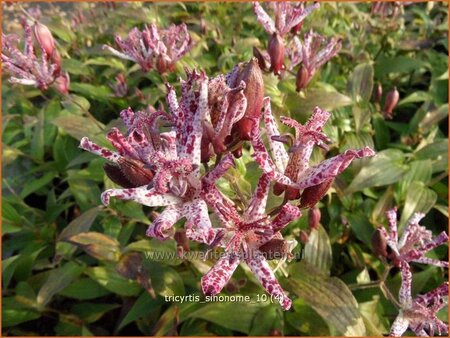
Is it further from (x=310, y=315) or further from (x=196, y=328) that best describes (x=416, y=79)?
(x=196, y=328)

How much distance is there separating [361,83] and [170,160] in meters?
1.19

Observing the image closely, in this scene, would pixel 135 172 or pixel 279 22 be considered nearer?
pixel 135 172

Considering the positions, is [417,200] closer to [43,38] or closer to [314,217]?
[314,217]

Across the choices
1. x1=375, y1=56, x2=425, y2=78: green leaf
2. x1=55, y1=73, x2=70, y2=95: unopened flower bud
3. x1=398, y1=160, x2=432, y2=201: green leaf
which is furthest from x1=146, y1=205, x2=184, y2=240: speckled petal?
x1=375, y1=56, x2=425, y2=78: green leaf

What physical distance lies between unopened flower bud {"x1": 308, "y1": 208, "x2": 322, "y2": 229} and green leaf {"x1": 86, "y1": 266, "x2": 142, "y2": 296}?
57 centimetres

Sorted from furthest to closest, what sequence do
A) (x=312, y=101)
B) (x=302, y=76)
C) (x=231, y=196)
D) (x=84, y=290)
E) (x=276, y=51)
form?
(x=84, y=290)
(x=312, y=101)
(x=302, y=76)
(x=276, y=51)
(x=231, y=196)

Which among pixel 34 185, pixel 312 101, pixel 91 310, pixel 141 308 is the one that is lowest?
pixel 91 310

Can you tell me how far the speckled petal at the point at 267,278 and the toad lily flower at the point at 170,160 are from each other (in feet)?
0.39

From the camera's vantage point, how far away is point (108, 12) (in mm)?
2490

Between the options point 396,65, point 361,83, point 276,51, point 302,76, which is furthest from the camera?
point 396,65

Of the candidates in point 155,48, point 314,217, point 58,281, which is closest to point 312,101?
point 314,217

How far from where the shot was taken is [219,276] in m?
0.68

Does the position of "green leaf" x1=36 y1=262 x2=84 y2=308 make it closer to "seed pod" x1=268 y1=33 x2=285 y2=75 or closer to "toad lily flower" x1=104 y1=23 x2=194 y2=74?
"toad lily flower" x1=104 y1=23 x2=194 y2=74

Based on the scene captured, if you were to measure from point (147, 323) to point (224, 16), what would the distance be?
5.28 feet
